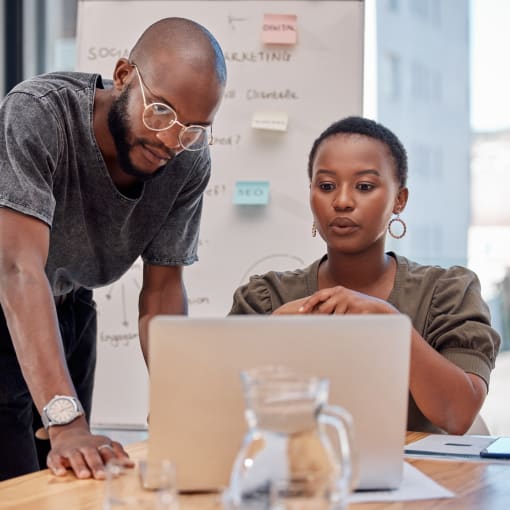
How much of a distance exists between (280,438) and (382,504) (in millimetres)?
307

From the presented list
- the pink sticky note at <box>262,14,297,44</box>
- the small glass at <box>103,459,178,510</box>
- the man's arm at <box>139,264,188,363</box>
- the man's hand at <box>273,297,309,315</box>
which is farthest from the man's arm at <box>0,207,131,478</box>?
the pink sticky note at <box>262,14,297,44</box>

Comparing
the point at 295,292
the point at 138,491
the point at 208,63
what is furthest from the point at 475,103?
the point at 138,491

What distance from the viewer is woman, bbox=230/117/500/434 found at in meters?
1.54

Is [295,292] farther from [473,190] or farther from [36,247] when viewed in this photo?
[473,190]

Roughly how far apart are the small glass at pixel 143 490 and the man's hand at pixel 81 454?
0.17 metres

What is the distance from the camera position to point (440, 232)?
284 cm

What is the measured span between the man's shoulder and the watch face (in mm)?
615

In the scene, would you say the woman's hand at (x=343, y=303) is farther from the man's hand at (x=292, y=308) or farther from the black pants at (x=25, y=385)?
the black pants at (x=25, y=385)

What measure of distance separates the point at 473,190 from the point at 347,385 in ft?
6.52

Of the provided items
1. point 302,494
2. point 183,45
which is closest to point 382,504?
point 302,494

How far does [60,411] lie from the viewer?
1220mm

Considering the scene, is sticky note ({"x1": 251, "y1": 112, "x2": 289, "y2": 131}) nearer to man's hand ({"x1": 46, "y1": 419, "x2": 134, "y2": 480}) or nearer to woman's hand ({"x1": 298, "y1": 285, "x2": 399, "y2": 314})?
woman's hand ({"x1": 298, "y1": 285, "x2": 399, "y2": 314})

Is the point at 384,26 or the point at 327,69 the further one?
the point at 384,26

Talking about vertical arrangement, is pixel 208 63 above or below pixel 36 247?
above
